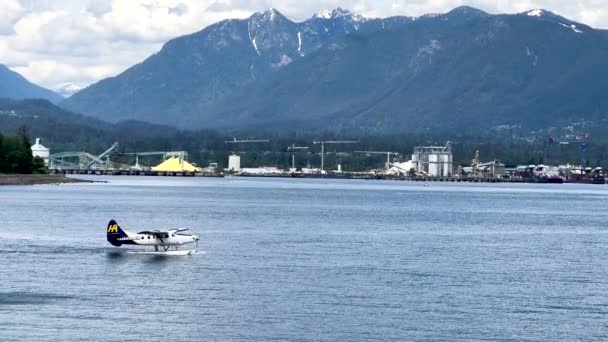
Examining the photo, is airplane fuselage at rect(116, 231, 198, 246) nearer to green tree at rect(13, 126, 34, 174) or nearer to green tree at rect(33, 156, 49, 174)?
green tree at rect(13, 126, 34, 174)

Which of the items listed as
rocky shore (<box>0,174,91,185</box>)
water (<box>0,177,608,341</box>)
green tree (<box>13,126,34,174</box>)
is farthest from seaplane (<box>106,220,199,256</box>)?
green tree (<box>13,126,34,174</box>)

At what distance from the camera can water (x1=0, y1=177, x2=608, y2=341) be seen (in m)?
41.8

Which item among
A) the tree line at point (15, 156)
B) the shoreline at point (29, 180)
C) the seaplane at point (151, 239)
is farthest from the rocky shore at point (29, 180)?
the seaplane at point (151, 239)

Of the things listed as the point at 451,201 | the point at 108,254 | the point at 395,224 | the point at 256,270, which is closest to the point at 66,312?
→ the point at 256,270

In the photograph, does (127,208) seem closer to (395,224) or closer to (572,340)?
(395,224)

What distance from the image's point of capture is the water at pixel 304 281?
41781 mm

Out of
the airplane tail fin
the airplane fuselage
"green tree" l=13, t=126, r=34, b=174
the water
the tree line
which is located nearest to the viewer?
the water

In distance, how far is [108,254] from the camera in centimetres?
6084

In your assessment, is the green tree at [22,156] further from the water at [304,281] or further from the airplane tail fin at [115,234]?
the airplane tail fin at [115,234]

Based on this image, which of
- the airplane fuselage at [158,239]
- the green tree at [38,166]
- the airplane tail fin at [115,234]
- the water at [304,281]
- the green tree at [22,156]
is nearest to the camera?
the water at [304,281]

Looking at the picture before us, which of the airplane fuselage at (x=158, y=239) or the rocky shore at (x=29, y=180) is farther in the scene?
the rocky shore at (x=29, y=180)

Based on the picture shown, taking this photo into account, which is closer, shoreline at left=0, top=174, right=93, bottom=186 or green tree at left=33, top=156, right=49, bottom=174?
shoreline at left=0, top=174, right=93, bottom=186

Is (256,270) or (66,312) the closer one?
(66,312)

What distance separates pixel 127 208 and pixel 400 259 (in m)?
41.0
